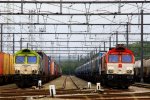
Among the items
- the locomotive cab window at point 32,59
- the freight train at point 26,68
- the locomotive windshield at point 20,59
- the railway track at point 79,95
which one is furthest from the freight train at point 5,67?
the railway track at point 79,95

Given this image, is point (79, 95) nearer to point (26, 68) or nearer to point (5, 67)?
point (26, 68)

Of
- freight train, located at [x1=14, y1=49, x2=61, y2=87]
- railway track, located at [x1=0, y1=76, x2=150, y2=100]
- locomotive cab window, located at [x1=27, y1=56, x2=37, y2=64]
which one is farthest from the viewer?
locomotive cab window, located at [x1=27, y1=56, x2=37, y2=64]

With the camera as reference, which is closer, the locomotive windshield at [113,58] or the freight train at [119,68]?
the freight train at [119,68]

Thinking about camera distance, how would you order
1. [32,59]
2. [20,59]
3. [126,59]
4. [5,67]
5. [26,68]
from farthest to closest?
[5,67]
[32,59]
[20,59]
[26,68]
[126,59]

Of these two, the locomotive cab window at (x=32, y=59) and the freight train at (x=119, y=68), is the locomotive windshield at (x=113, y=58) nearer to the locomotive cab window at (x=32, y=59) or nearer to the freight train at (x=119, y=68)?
the freight train at (x=119, y=68)

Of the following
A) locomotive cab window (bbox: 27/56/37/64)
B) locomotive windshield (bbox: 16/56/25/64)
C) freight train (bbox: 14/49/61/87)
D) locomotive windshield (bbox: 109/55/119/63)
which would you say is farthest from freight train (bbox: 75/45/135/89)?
locomotive windshield (bbox: 16/56/25/64)

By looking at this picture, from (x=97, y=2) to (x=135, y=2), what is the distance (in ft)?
8.87

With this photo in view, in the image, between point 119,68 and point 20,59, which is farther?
point 20,59

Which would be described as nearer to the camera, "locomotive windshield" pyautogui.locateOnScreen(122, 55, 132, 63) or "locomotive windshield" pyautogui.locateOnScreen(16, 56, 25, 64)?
"locomotive windshield" pyautogui.locateOnScreen(122, 55, 132, 63)

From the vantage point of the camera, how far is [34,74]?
34719mm

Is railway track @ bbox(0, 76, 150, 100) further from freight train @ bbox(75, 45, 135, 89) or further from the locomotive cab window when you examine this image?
the locomotive cab window

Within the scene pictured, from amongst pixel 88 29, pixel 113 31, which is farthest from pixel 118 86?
pixel 113 31

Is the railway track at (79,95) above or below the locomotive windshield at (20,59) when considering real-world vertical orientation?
below

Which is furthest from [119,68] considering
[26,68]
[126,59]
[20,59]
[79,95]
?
[79,95]
